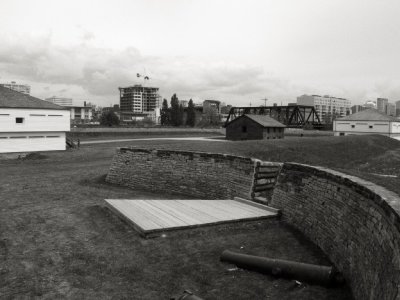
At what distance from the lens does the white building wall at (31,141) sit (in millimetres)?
32719

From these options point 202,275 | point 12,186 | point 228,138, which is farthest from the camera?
point 228,138

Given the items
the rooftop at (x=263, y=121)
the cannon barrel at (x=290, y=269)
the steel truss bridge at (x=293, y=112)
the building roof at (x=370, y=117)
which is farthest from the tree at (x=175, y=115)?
the cannon barrel at (x=290, y=269)

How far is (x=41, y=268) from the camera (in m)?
9.16

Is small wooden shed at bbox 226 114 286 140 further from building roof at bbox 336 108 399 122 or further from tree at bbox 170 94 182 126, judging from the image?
tree at bbox 170 94 182 126

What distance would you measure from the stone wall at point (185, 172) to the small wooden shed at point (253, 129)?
100 feet

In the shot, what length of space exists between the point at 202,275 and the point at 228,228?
3127 millimetres

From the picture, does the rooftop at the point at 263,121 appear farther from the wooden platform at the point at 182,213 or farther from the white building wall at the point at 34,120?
the wooden platform at the point at 182,213

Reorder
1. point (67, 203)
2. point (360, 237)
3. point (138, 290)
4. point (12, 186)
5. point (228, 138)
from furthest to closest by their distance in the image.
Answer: point (228, 138) < point (12, 186) < point (67, 203) < point (138, 290) < point (360, 237)

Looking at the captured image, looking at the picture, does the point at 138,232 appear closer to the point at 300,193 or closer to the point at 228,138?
the point at 300,193

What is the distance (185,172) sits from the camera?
59.2 ft

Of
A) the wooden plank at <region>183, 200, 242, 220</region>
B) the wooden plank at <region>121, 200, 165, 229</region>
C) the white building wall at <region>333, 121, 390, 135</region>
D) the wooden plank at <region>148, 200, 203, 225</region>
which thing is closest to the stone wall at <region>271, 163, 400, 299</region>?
the wooden plank at <region>183, 200, 242, 220</region>

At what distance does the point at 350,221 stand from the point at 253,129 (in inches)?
1659

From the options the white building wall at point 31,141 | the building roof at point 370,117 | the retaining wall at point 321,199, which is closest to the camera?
the retaining wall at point 321,199

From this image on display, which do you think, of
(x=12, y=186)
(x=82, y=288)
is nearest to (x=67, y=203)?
(x=12, y=186)
